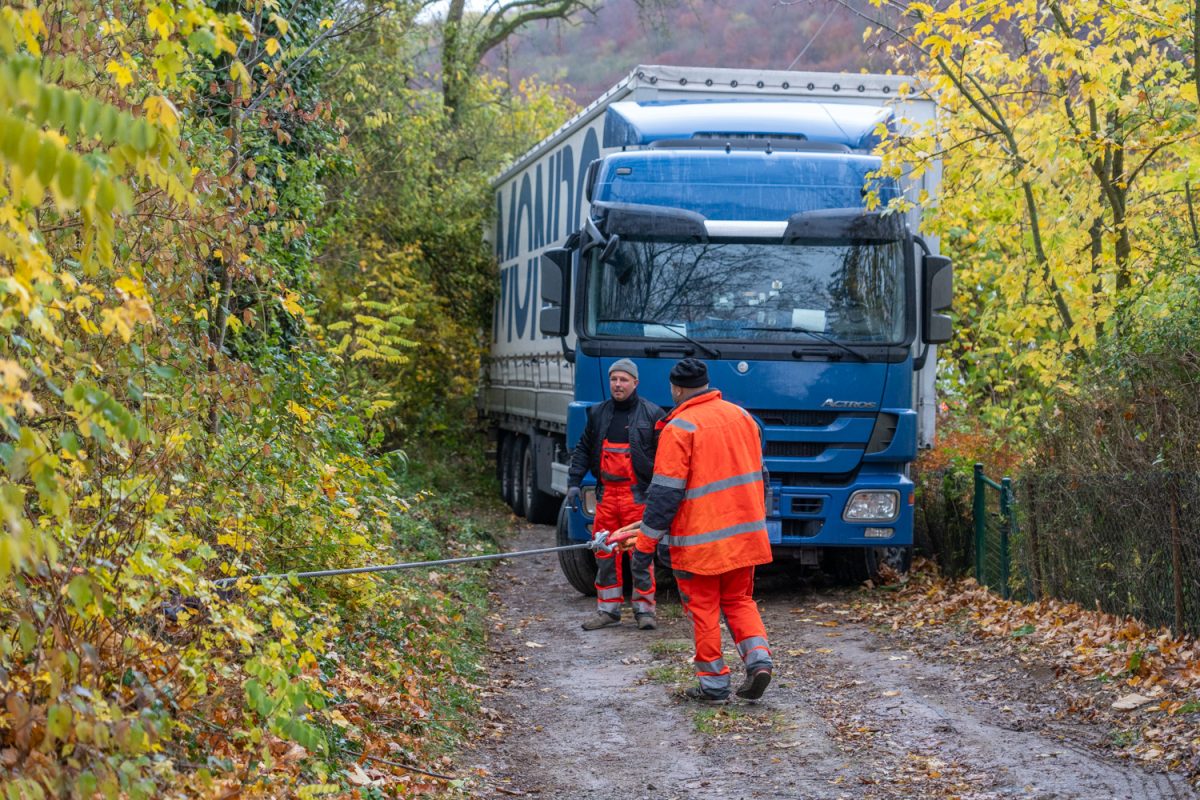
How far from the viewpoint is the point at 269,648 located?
4617mm

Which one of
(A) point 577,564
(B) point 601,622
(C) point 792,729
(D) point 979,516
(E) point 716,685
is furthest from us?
(A) point 577,564

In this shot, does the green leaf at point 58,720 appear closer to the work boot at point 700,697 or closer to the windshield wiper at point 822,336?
the work boot at point 700,697

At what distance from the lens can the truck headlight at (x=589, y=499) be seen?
Answer: 10.9 meters

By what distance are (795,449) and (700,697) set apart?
343 centimetres

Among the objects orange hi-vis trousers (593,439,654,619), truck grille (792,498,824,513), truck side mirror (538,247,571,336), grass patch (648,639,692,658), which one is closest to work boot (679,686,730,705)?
grass patch (648,639,692,658)

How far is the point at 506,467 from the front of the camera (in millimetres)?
18844

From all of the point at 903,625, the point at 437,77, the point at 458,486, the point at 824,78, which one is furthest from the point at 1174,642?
the point at 437,77

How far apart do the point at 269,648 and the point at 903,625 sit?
643 centimetres

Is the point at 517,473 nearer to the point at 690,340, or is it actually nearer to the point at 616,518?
the point at 690,340

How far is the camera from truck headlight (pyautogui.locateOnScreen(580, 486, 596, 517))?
10.9m

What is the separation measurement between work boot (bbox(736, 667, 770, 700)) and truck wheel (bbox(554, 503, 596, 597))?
375 cm

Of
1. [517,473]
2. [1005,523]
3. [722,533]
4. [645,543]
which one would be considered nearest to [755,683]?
[722,533]

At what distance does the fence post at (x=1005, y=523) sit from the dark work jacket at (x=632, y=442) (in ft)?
8.59

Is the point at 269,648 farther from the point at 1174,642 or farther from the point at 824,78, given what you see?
the point at 824,78
